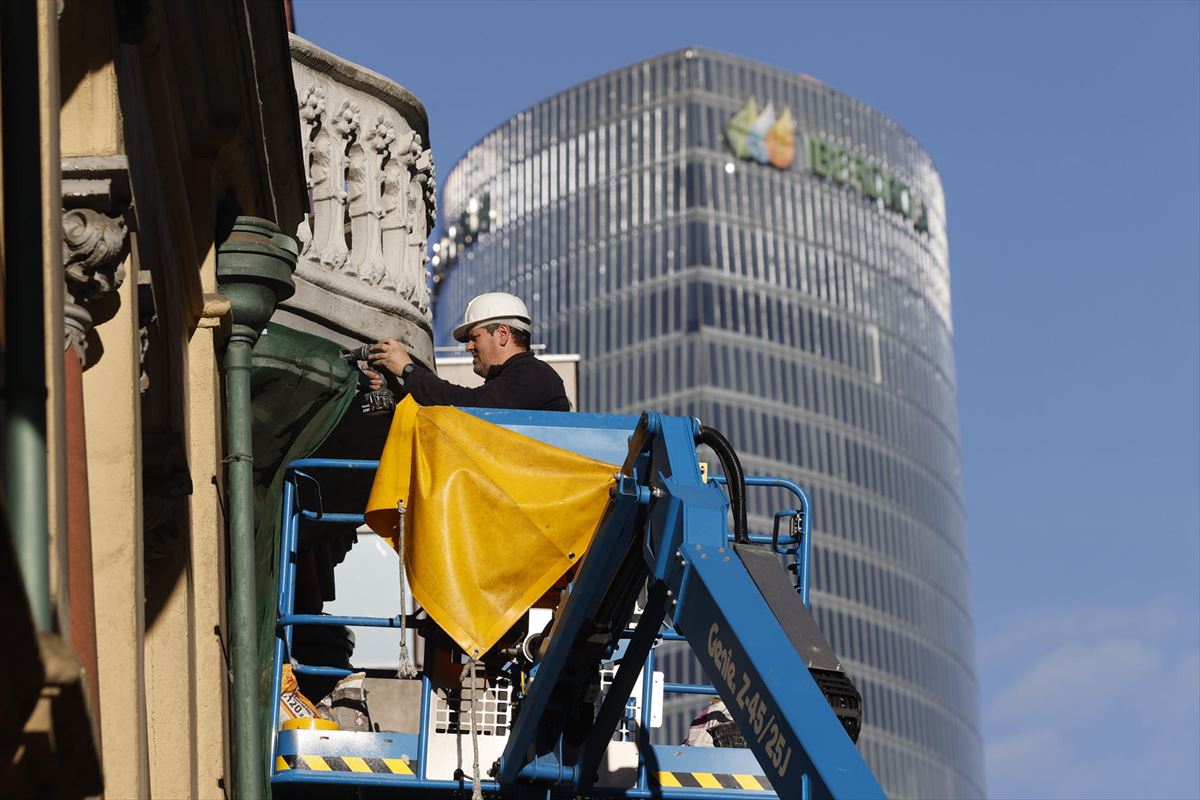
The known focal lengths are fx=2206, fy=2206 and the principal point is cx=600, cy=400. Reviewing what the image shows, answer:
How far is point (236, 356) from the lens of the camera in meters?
10.8

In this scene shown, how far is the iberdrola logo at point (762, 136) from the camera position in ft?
431

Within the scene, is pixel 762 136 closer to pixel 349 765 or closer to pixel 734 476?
pixel 349 765

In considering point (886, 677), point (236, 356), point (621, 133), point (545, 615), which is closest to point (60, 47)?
point (236, 356)

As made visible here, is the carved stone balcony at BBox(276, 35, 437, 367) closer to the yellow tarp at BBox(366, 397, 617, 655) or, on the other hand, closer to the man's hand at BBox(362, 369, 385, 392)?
the man's hand at BBox(362, 369, 385, 392)

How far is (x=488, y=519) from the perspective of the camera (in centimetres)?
1032

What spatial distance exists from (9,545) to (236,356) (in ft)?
22.0

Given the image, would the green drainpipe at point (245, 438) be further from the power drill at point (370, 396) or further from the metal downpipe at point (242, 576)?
the power drill at point (370, 396)

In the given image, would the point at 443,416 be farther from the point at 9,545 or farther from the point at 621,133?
the point at 621,133

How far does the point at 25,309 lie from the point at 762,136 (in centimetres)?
12799

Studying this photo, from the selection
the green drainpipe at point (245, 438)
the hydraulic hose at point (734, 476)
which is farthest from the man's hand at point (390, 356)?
the hydraulic hose at point (734, 476)

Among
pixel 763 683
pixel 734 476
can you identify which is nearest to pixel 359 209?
pixel 734 476

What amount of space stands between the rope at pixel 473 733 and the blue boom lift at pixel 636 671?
0.02 meters

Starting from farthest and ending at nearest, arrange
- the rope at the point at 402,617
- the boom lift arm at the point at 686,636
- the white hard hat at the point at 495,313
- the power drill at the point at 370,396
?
the power drill at the point at 370,396
the white hard hat at the point at 495,313
the rope at the point at 402,617
the boom lift arm at the point at 686,636

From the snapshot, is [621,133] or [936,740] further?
[621,133]
